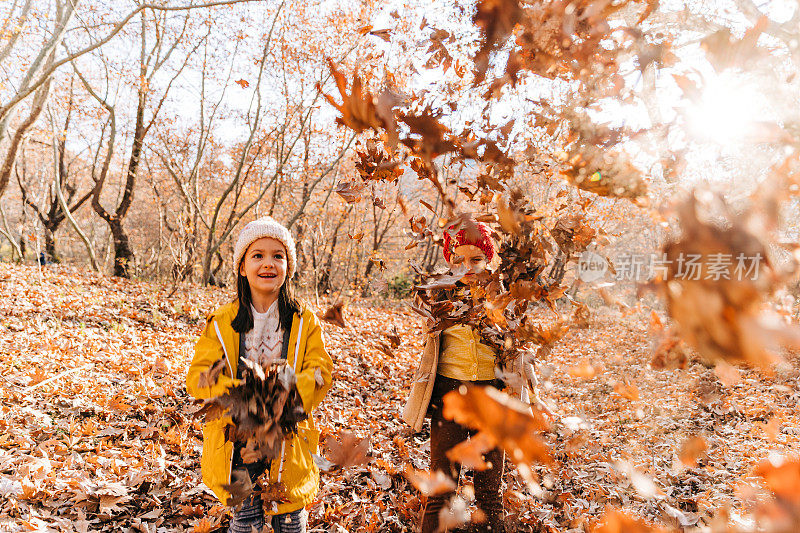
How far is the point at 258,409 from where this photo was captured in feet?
5.09

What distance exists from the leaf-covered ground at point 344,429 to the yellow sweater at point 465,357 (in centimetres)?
33

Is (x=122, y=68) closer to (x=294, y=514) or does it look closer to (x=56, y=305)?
(x=56, y=305)

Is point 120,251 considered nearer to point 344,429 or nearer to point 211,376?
point 344,429

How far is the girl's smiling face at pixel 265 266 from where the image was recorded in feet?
7.14

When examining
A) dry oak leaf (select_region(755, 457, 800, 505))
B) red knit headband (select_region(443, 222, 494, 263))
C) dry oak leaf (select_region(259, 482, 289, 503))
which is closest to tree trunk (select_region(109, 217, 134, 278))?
dry oak leaf (select_region(259, 482, 289, 503))

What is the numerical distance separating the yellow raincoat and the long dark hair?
0.03 metres

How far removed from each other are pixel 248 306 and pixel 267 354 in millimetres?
282

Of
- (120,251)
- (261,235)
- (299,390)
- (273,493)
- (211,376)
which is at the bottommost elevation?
(273,493)

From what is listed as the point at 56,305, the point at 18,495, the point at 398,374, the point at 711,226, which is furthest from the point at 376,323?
the point at 711,226

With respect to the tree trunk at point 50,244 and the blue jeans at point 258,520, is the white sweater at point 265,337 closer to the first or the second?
the blue jeans at point 258,520

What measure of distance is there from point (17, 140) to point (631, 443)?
11748 mm

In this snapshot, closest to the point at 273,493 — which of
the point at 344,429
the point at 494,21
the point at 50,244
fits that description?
the point at 494,21

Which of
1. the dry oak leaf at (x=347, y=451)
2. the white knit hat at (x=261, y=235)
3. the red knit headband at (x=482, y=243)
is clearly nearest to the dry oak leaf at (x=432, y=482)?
the dry oak leaf at (x=347, y=451)

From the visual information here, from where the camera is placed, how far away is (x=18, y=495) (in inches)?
107
